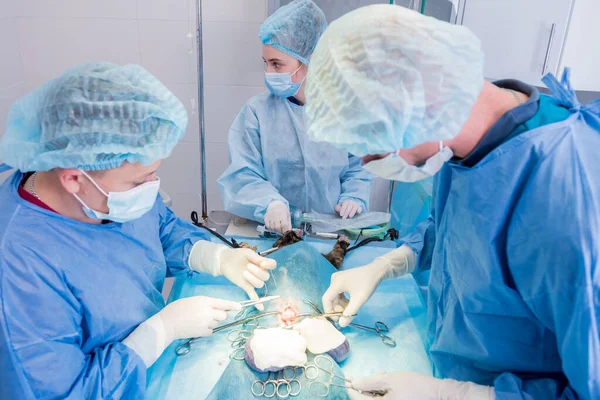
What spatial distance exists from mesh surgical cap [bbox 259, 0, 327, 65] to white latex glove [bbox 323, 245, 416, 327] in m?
1.09

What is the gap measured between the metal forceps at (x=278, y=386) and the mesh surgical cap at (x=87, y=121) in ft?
2.48

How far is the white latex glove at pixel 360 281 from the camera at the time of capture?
1.65 m

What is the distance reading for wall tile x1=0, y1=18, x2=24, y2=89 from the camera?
2801 millimetres

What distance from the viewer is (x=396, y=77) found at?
1.00 meters

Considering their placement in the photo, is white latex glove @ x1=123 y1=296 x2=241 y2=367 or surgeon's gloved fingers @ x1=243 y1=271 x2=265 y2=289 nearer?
white latex glove @ x1=123 y1=296 x2=241 y2=367

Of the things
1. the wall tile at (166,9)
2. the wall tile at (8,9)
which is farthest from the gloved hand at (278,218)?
the wall tile at (8,9)

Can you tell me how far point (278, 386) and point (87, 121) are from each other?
36.8 inches

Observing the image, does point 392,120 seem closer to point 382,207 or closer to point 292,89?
point 292,89

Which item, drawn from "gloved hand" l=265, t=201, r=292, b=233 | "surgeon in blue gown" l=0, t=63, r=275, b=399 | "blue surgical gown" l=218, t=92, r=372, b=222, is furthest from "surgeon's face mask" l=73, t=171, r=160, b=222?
"blue surgical gown" l=218, t=92, r=372, b=222

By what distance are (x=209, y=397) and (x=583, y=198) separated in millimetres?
1104

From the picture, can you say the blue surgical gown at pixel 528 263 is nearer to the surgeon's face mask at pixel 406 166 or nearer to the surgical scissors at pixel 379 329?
the surgeon's face mask at pixel 406 166

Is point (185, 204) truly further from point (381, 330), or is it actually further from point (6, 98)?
point (381, 330)

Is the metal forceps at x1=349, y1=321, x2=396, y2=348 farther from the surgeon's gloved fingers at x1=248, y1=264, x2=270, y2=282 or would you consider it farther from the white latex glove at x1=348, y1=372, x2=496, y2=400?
the surgeon's gloved fingers at x1=248, y1=264, x2=270, y2=282

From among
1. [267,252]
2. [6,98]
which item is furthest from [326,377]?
[6,98]
